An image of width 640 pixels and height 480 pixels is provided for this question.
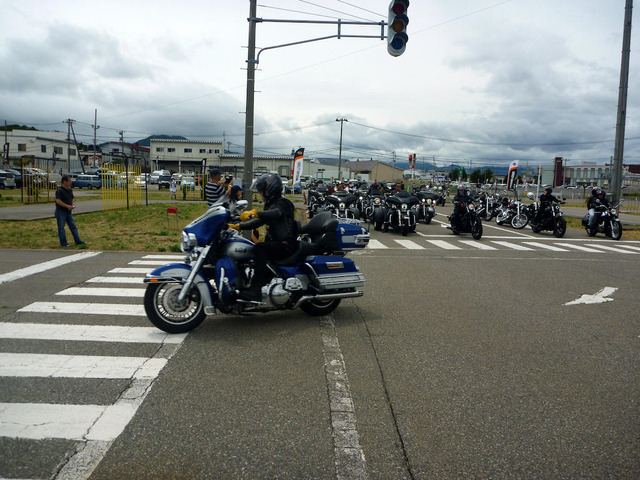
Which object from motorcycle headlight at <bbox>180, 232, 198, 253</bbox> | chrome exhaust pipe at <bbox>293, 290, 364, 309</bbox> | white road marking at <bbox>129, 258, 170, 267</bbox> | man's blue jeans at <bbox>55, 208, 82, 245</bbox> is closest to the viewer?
motorcycle headlight at <bbox>180, 232, 198, 253</bbox>

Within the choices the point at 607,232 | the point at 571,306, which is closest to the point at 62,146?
the point at 607,232

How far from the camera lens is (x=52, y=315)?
6.86m

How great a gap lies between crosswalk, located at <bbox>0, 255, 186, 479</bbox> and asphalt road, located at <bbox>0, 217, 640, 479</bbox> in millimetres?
46

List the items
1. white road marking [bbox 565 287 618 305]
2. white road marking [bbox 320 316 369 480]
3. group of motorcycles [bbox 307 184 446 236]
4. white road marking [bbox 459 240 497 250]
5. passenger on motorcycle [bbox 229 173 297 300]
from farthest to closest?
group of motorcycles [bbox 307 184 446 236]
white road marking [bbox 459 240 497 250]
white road marking [bbox 565 287 618 305]
passenger on motorcycle [bbox 229 173 297 300]
white road marking [bbox 320 316 369 480]

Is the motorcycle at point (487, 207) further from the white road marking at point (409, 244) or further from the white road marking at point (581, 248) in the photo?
the white road marking at point (409, 244)

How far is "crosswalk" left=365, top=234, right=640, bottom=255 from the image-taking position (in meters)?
15.6

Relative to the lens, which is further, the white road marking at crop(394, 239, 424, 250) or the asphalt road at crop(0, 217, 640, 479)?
the white road marking at crop(394, 239, 424, 250)

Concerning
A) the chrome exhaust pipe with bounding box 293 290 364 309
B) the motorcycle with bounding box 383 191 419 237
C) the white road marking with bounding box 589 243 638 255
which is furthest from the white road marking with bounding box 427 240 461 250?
the chrome exhaust pipe with bounding box 293 290 364 309

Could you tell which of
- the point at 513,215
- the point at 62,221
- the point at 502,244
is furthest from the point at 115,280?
the point at 513,215

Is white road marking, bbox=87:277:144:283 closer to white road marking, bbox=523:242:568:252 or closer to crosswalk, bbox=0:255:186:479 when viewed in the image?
crosswalk, bbox=0:255:186:479

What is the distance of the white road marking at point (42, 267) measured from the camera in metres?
9.36

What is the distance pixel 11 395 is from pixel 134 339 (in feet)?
5.59

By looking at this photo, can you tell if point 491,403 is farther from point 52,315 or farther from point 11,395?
point 52,315

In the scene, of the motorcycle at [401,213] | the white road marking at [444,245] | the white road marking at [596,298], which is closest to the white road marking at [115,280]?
the white road marking at [596,298]
